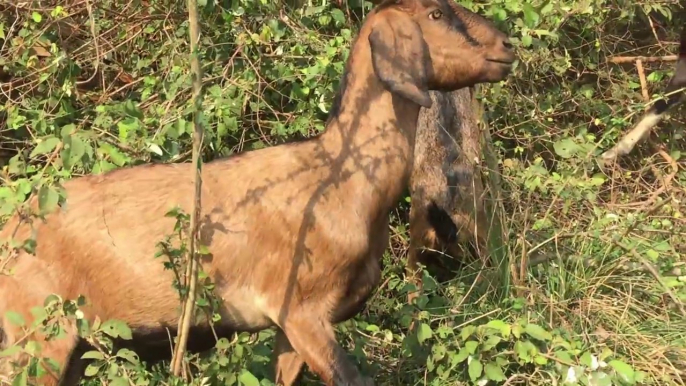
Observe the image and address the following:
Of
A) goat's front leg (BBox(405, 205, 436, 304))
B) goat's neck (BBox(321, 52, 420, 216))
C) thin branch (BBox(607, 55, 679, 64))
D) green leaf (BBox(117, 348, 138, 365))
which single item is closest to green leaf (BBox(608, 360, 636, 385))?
goat's neck (BBox(321, 52, 420, 216))

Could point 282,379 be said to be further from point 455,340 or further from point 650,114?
point 650,114

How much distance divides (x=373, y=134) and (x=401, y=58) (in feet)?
1.17

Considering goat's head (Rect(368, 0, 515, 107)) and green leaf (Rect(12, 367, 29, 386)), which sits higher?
→ goat's head (Rect(368, 0, 515, 107))

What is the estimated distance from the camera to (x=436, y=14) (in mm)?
4203

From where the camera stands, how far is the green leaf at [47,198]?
285cm

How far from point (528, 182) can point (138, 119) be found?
7.14 ft

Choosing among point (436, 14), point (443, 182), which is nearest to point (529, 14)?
point (436, 14)

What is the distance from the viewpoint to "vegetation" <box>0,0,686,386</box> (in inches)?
165

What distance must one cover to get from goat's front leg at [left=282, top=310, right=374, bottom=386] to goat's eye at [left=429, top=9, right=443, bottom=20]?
1.39 meters

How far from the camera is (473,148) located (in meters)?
5.87

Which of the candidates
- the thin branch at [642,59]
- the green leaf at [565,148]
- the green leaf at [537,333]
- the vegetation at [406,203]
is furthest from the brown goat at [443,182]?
the thin branch at [642,59]

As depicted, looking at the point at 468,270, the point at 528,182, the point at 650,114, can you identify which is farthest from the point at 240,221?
the point at 650,114

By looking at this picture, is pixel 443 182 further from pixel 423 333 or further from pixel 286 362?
pixel 286 362

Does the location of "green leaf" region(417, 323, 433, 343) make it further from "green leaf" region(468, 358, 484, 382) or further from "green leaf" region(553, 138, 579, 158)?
"green leaf" region(553, 138, 579, 158)
